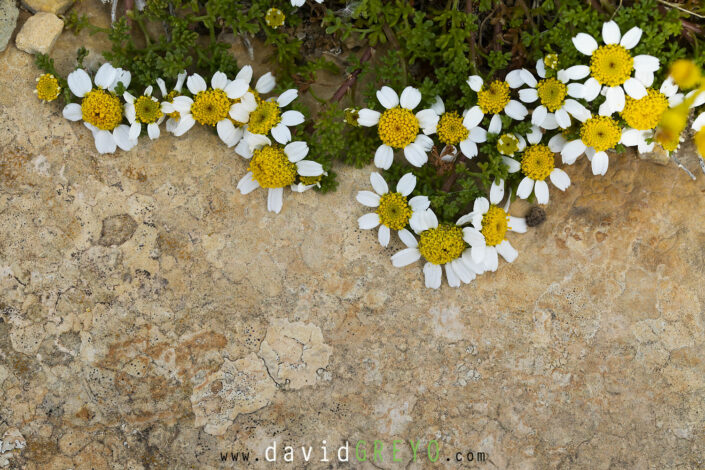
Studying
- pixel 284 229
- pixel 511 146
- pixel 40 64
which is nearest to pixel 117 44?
pixel 40 64

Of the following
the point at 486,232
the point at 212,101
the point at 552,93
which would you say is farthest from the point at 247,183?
the point at 552,93

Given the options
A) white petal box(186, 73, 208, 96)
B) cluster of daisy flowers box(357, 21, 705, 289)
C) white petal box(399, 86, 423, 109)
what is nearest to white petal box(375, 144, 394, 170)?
cluster of daisy flowers box(357, 21, 705, 289)

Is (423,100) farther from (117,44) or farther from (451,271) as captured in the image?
(117,44)

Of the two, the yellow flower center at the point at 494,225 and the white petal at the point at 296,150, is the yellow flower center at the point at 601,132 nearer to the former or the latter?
the yellow flower center at the point at 494,225

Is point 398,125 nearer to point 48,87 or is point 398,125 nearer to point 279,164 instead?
point 279,164

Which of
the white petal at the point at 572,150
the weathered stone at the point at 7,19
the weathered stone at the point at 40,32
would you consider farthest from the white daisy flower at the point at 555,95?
the weathered stone at the point at 7,19
